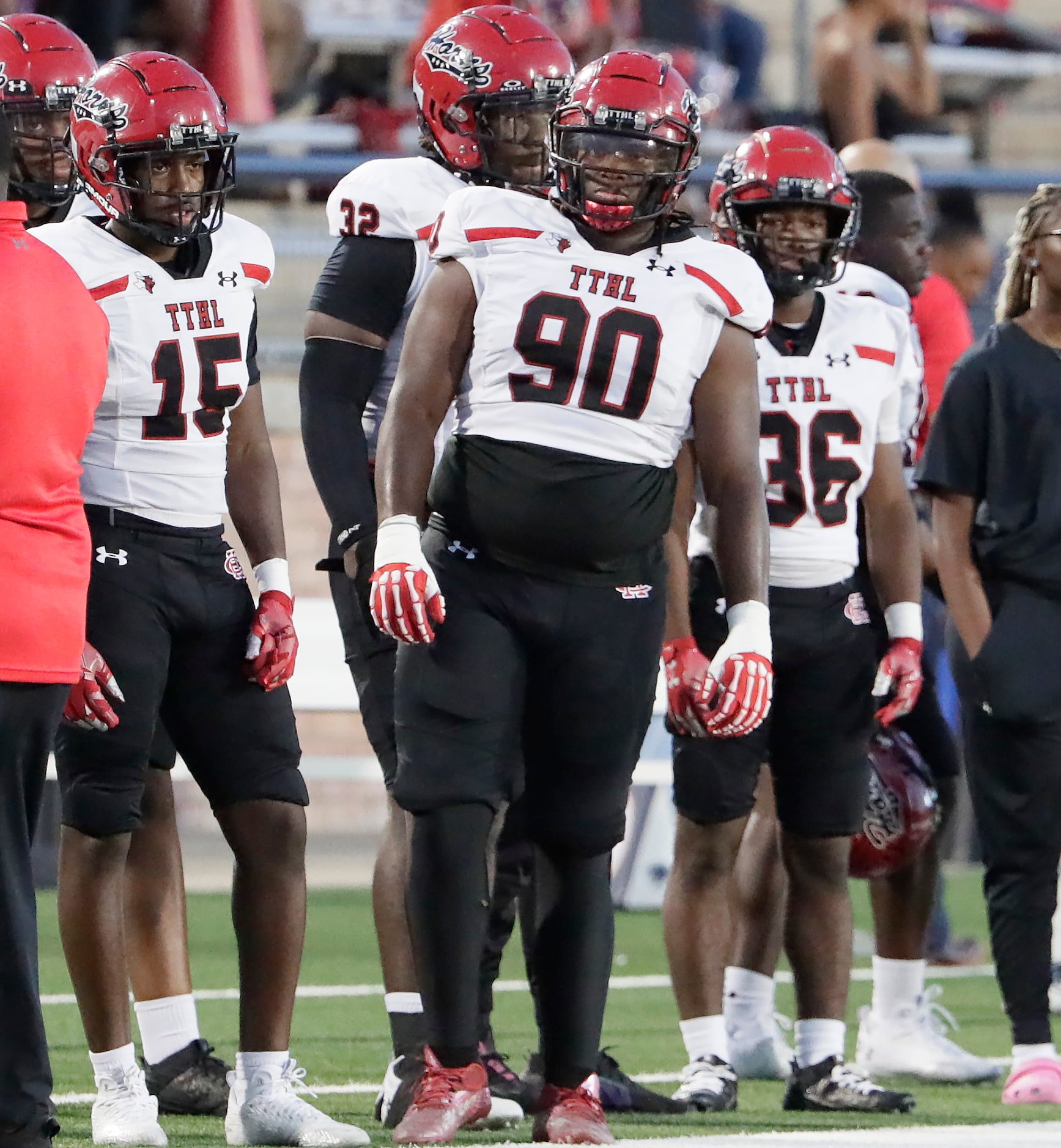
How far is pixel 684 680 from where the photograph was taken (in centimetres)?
433

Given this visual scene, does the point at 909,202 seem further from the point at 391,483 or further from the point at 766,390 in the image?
the point at 391,483

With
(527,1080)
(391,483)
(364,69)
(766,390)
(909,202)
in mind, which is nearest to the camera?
(391,483)

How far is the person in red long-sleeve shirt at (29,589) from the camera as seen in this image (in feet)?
10.5

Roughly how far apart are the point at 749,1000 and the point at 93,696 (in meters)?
2.07

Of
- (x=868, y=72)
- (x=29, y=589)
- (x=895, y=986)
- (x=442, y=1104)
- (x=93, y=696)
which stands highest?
(x=868, y=72)

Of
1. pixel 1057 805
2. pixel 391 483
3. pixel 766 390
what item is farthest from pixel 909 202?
pixel 391 483

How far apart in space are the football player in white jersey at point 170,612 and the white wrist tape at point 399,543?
0.37 metres

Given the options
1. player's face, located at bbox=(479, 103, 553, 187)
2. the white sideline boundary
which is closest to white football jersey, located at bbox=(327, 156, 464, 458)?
player's face, located at bbox=(479, 103, 553, 187)

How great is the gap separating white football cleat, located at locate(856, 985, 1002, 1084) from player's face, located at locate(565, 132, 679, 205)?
90.4 inches

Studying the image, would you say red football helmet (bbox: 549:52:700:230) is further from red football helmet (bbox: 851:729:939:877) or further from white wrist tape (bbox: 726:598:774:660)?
red football helmet (bbox: 851:729:939:877)

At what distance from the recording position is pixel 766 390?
15.7 feet

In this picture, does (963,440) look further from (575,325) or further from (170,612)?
(170,612)

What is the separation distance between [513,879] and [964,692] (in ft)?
3.57

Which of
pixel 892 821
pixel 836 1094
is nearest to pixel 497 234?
pixel 836 1094
